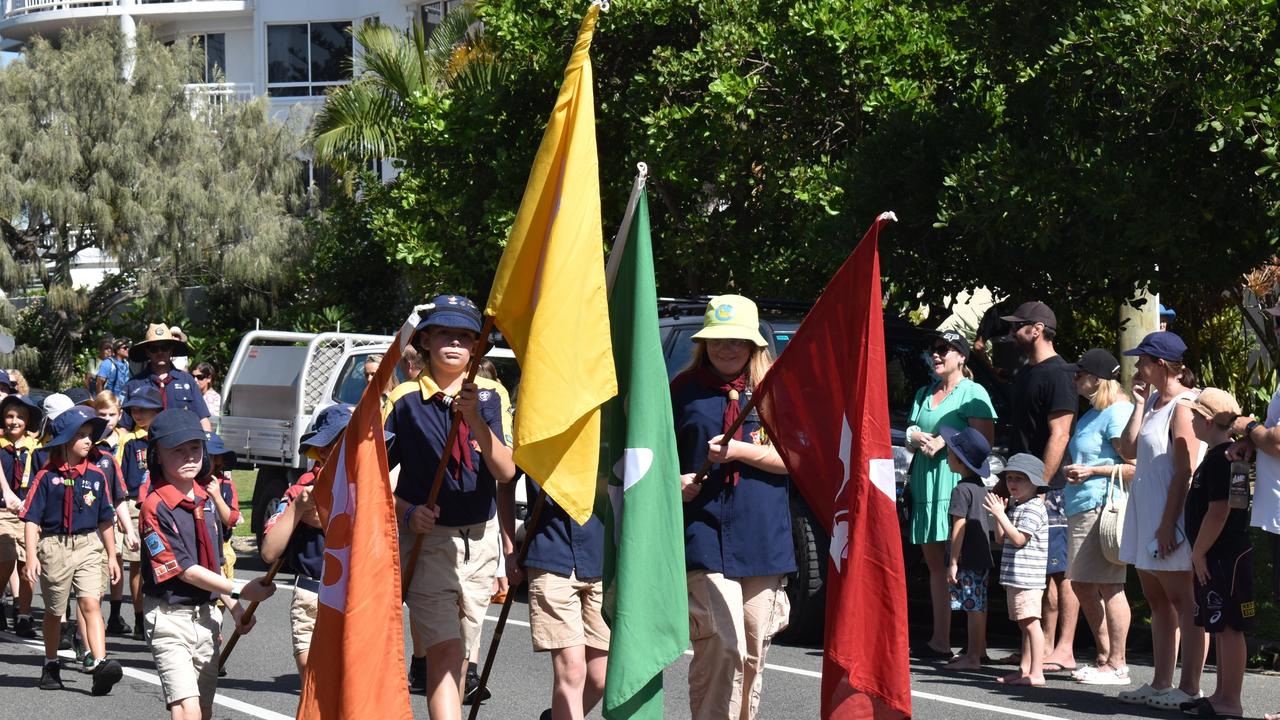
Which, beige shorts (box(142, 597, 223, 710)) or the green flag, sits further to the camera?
beige shorts (box(142, 597, 223, 710))

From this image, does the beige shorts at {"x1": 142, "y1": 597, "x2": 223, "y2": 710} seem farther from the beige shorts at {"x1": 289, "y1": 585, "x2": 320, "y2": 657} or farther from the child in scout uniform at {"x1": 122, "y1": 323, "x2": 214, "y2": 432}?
the child in scout uniform at {"x1": 122, "y1": 323, "x2": 214, "y2": 432}

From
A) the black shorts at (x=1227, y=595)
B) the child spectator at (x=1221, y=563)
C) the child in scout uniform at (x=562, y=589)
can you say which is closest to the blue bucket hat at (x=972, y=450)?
the child spectator at (x=1221, y=563)

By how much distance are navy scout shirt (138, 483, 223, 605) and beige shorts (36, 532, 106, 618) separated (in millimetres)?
3114

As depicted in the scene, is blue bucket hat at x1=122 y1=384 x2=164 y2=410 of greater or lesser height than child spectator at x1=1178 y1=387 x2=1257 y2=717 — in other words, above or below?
above

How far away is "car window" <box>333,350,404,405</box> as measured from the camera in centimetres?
Answer: 1448

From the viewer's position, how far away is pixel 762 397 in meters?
6.07

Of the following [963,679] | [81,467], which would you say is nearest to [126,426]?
[81,467]

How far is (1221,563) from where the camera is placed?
317 inches

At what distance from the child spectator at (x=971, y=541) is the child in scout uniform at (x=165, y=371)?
18.7 feet

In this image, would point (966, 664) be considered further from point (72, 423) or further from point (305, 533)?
point (72, 423)

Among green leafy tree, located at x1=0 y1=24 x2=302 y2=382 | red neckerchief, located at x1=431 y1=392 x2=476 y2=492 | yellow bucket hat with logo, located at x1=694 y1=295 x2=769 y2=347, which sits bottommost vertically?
red neckerchief, located at x1=431 y1=392 x2=476 y2=492

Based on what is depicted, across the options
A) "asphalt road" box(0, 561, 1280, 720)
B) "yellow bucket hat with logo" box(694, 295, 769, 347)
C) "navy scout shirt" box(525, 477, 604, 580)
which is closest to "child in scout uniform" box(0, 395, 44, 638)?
"asphalt road" box(0, 561, 1280, 720)

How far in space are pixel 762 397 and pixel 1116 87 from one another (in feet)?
18.4

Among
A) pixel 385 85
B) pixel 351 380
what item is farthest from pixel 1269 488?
pixel 385 85
